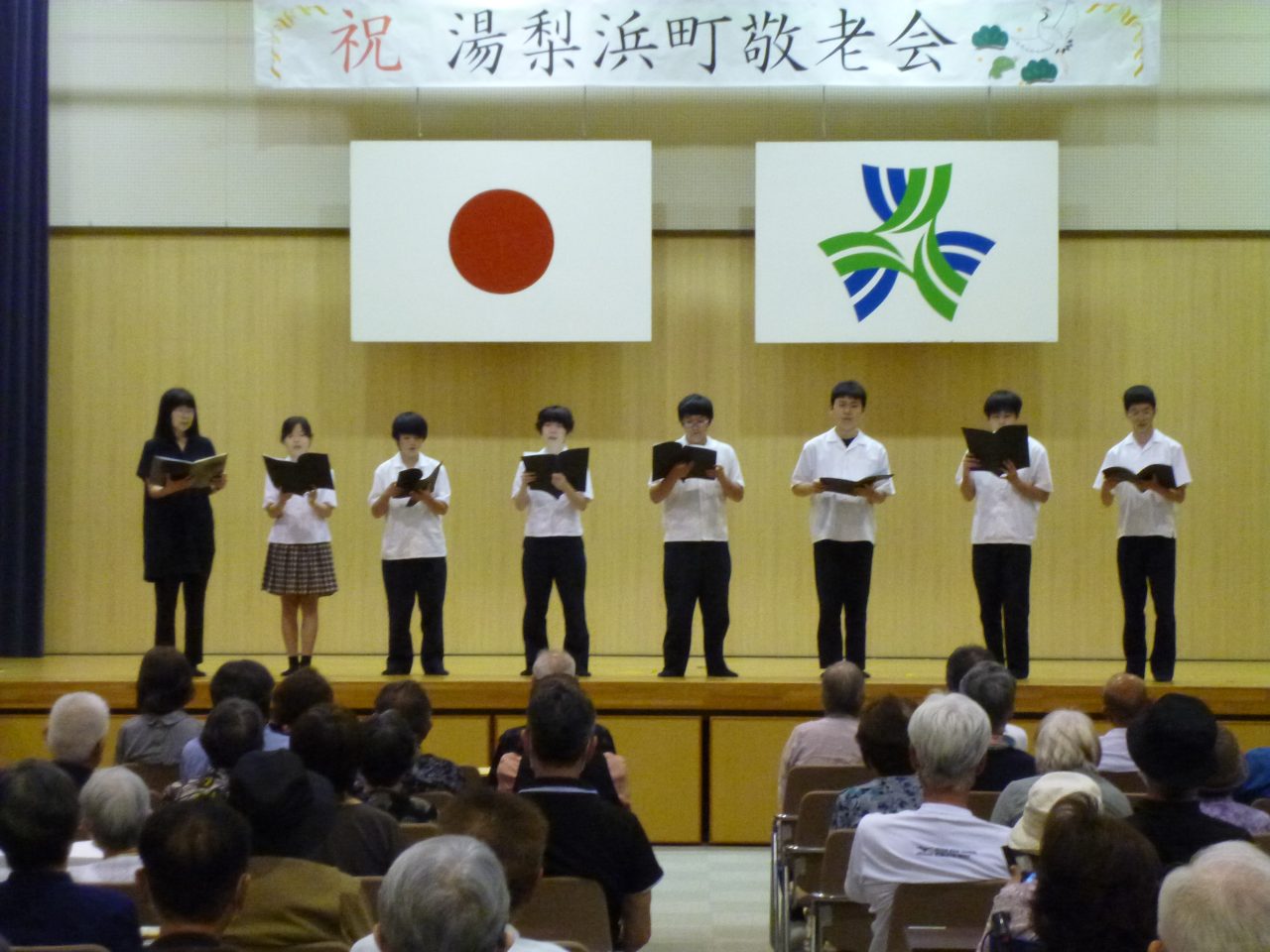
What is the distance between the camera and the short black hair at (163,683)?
15.2 feet

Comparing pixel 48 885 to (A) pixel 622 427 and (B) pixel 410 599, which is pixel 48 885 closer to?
(B) pixel 410 599

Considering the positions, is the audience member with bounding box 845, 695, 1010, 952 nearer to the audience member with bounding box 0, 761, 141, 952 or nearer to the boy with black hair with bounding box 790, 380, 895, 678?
the audience member with bounding box 0, 761, 141, 952

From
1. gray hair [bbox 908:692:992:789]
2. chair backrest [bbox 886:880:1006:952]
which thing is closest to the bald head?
gray hair [bbox 908:692:992:789]

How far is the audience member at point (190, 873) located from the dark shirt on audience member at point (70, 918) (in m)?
0.30

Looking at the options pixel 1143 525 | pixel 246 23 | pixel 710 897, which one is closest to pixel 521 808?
pixel 710 897

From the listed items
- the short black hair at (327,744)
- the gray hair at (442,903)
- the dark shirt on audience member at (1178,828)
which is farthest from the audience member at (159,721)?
the dark shirt on audience member at (1178,828)

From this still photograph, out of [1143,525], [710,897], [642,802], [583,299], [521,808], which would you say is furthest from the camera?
[583,299]

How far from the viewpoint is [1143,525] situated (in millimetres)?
6914

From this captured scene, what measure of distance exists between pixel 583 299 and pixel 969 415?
227 centimetres

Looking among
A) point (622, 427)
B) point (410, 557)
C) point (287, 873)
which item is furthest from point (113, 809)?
point (622, 427)

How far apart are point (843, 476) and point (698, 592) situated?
86 centimetres

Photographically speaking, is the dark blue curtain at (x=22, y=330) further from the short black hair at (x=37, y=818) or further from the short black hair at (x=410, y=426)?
the short black hair at (x=37, y=818)

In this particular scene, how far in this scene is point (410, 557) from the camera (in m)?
7.08

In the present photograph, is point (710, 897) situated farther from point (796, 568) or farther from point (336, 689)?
point (796, 568)
